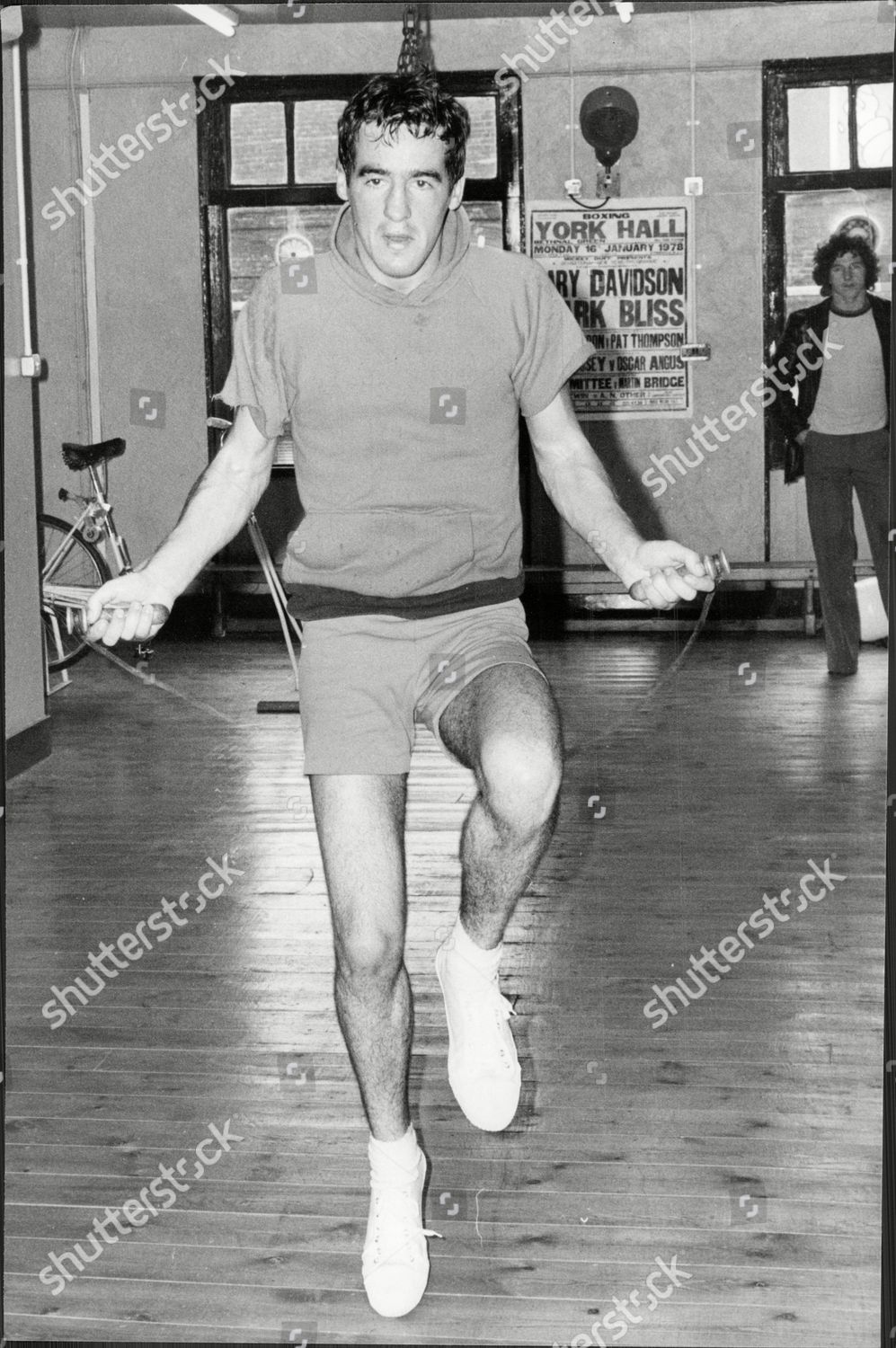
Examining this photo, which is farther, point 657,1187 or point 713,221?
point 713,221

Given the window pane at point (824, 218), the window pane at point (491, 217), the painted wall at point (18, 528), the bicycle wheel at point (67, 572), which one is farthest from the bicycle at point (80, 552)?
the window pane at point (824, 218)

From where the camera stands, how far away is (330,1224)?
2197 millimetres

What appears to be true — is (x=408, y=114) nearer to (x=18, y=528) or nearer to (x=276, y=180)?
(x=18, y=528)

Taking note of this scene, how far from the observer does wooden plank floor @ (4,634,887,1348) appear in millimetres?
2006

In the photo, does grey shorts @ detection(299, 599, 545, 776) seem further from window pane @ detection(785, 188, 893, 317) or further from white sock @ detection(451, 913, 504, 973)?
window pane @ detection(785, 188, 893, 317)

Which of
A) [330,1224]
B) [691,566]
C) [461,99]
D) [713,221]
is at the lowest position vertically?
[330,1224]

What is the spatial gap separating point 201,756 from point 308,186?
4.42m

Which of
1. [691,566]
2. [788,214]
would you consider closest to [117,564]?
[788,214]

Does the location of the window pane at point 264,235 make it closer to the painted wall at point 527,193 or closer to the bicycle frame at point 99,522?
the painted wall at point 527,193

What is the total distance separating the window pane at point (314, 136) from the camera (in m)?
8.80

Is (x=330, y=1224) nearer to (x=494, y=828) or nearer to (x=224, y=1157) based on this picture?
(x=224, y=1157)

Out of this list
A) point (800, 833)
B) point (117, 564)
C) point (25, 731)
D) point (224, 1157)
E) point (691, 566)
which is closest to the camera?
point (691, 566)

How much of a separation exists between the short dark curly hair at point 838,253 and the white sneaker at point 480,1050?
651 cm

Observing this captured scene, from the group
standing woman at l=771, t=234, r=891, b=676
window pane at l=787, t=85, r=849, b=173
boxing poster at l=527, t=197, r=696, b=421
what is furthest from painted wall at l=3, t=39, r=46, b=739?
window pane at l=787, t=85, r=849, b=173
